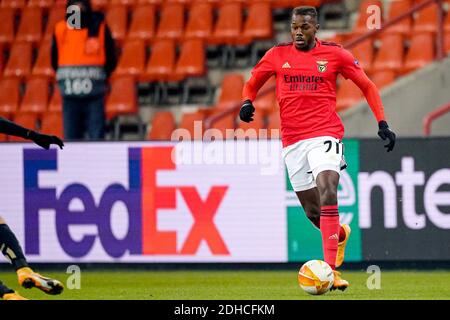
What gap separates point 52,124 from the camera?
51.3ft

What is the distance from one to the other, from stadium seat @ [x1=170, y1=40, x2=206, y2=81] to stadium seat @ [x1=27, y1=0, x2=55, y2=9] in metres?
2.30

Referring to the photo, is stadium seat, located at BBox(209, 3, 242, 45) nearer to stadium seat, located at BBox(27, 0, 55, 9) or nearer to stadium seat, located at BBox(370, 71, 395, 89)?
stadium seat, located at BBox(370, 71, 395, 89)

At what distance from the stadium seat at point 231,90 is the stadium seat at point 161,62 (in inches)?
36.7

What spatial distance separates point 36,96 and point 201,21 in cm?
229

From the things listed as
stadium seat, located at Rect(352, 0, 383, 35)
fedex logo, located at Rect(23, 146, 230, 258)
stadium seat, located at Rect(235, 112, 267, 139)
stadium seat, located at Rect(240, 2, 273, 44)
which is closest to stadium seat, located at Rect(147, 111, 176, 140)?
stadium seat, located at Rect(235, 112, 267, 139)

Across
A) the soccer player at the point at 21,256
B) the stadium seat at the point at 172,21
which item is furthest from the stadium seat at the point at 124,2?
the soccer player at the point at 21,256

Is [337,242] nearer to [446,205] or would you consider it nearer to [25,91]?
[446,205]

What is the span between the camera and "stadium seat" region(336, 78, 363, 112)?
47.5ft

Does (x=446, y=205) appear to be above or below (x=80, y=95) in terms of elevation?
below

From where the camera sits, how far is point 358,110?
1392 centimetres

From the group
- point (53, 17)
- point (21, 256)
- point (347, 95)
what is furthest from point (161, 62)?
point (21, 256)

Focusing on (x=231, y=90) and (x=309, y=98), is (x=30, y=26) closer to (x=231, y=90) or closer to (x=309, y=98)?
(x=231, y=90)
